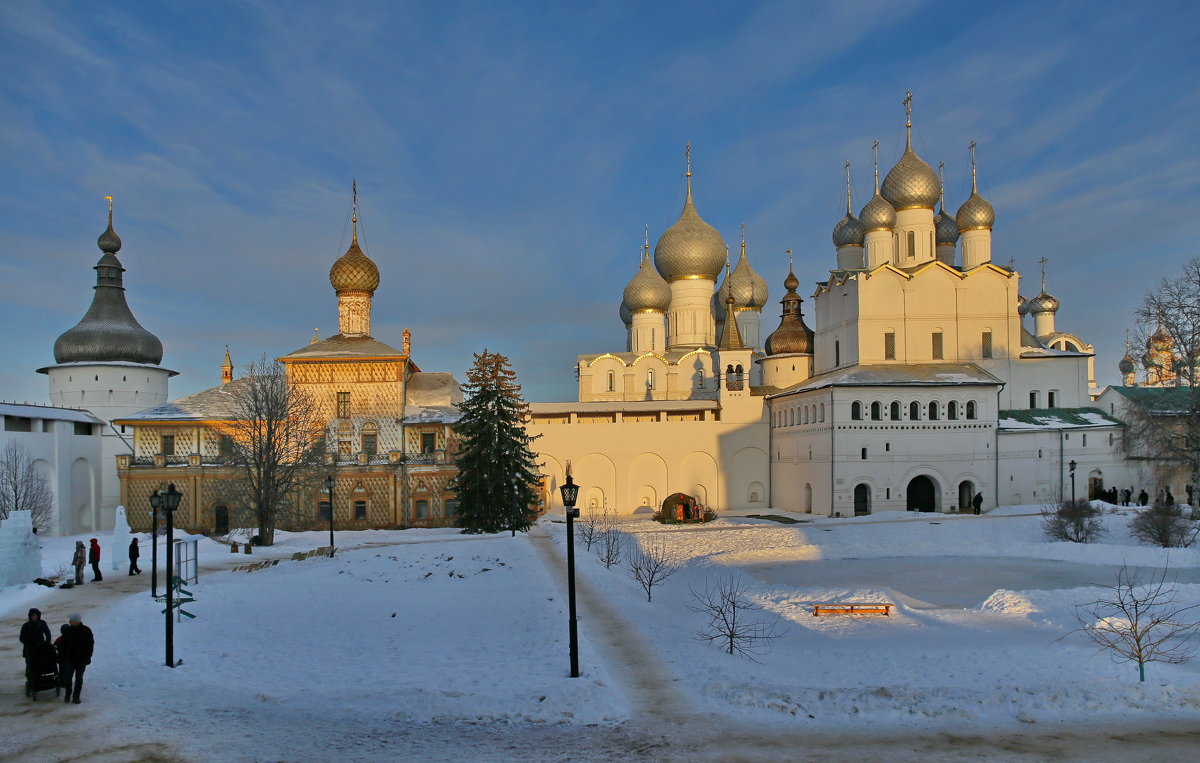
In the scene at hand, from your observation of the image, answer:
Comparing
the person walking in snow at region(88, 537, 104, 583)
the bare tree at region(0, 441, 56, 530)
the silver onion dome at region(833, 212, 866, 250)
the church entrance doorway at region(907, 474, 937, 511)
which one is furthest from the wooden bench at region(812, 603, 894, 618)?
the silver onion dome at region(833, 212, 866, 250)

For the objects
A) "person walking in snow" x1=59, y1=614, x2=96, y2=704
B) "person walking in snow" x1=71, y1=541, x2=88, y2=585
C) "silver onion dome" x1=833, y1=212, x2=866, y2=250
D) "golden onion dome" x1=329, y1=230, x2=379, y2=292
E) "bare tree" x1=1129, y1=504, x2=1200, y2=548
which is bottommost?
"bare tree" x1=1129, y1=504, x2=1200, y2=548

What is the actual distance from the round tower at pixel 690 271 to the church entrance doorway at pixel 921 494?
1535 centimetres

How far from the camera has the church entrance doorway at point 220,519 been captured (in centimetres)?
3469

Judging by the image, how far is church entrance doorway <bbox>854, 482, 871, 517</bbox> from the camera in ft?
114

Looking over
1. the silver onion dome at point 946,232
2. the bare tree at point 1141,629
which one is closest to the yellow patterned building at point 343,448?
the bare tree at point 1141,629

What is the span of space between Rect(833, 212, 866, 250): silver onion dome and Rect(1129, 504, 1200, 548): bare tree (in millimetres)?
19827

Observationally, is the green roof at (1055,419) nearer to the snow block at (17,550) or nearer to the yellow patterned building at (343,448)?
the yellow patterned building at (343,448)

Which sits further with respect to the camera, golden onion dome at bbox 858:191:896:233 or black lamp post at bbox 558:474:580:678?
golden onion dome at bbox 858:191:896:233

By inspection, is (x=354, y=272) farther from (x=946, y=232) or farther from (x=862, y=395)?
(x=946, y=232)

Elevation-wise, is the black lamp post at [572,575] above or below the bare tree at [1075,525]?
above

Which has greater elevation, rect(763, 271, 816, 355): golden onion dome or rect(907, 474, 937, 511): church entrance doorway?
rect(763, 271, 816, 355): golden onion dome

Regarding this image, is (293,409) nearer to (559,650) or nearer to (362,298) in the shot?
(362,298)

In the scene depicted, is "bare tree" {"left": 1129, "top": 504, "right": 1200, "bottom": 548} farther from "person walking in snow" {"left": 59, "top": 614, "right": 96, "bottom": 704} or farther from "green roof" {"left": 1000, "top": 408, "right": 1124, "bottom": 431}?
"person walking in snow" {"left": 59, "top": 614, "right": 96, "bottom": 704}

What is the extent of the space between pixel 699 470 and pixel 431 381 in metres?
13.3
